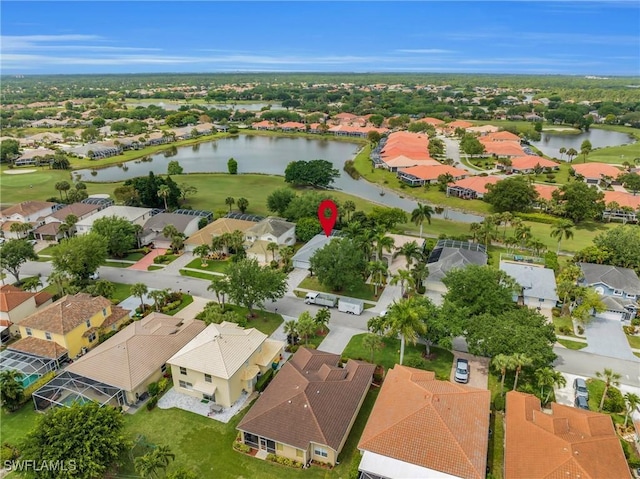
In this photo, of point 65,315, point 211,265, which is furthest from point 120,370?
point 211,265

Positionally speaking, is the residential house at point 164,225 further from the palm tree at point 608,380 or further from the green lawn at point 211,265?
the palm tree at point 608,380

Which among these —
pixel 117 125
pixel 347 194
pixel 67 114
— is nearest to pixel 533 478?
pixel 347 194

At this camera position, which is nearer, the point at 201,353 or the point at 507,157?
the point at 201,353

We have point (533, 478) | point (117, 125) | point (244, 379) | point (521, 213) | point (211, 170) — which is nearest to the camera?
point (533, 478)

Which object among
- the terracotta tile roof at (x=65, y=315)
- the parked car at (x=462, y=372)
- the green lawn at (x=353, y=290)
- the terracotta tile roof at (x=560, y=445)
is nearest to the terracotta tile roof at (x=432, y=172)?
the green lawn at (x=353, y=290)

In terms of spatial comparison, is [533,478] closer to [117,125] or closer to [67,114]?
[117,125]

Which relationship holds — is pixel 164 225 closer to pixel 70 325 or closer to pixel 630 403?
pixel 70 325
